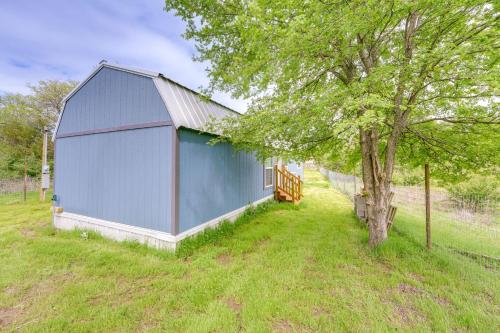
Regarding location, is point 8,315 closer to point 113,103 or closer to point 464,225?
point 113,103

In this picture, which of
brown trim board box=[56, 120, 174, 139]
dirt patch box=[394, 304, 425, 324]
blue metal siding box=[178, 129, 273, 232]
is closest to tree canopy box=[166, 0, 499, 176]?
blue metal siding box=[178, 129, 273, 232]

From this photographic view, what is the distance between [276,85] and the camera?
4.88m

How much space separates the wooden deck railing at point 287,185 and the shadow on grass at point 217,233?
5.99 feet

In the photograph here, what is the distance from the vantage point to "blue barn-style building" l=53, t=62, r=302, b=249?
436 centimetres

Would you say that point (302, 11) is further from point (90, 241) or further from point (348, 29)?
point (90, 241)

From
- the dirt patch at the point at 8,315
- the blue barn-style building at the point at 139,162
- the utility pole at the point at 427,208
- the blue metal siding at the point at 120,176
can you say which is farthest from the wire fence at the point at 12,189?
the utility pole at the point at 427,208

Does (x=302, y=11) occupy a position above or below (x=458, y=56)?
above

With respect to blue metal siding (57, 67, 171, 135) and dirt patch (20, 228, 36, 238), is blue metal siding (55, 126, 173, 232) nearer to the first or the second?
blue metal siding (57, 67, 171, 135)

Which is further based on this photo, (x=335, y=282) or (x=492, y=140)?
(x=492, y=140)

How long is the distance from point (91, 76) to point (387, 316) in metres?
8.09

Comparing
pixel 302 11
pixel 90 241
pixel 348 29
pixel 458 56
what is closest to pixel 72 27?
pixel 90 241

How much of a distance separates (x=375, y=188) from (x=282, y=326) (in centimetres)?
343

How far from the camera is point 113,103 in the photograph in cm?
507

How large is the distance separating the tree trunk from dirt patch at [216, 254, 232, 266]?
10.4 feet
